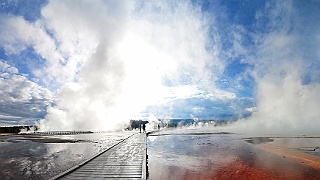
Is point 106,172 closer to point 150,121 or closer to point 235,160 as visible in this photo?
point 235,160

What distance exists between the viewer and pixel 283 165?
16.4 metres

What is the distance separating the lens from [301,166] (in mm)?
16109

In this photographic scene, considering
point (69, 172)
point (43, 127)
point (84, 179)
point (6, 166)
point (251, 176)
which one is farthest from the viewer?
point (43, 127)

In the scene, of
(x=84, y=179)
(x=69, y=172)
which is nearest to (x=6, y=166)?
(x=69, y=172)

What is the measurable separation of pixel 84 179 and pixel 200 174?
7140mm

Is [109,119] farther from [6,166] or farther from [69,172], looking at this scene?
[69,172]

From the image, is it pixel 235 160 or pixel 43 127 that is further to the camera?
pixel 43 127

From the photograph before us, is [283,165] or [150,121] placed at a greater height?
[150,121]

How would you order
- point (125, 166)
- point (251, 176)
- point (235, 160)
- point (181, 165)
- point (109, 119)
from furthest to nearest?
1. point (109, 119)
2. point (235, 160)
3. point (181, 165)
4. point (251, 176)
5. point (125, 166)

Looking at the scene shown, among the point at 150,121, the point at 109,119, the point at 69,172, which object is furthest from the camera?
the point at 150,121

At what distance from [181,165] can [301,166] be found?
8544 mm

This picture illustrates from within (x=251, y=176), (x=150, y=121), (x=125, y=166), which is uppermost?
(x=150, y=121)

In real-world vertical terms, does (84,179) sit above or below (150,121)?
below

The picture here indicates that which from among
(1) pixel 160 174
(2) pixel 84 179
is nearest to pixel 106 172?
(2) pixel 84 179
